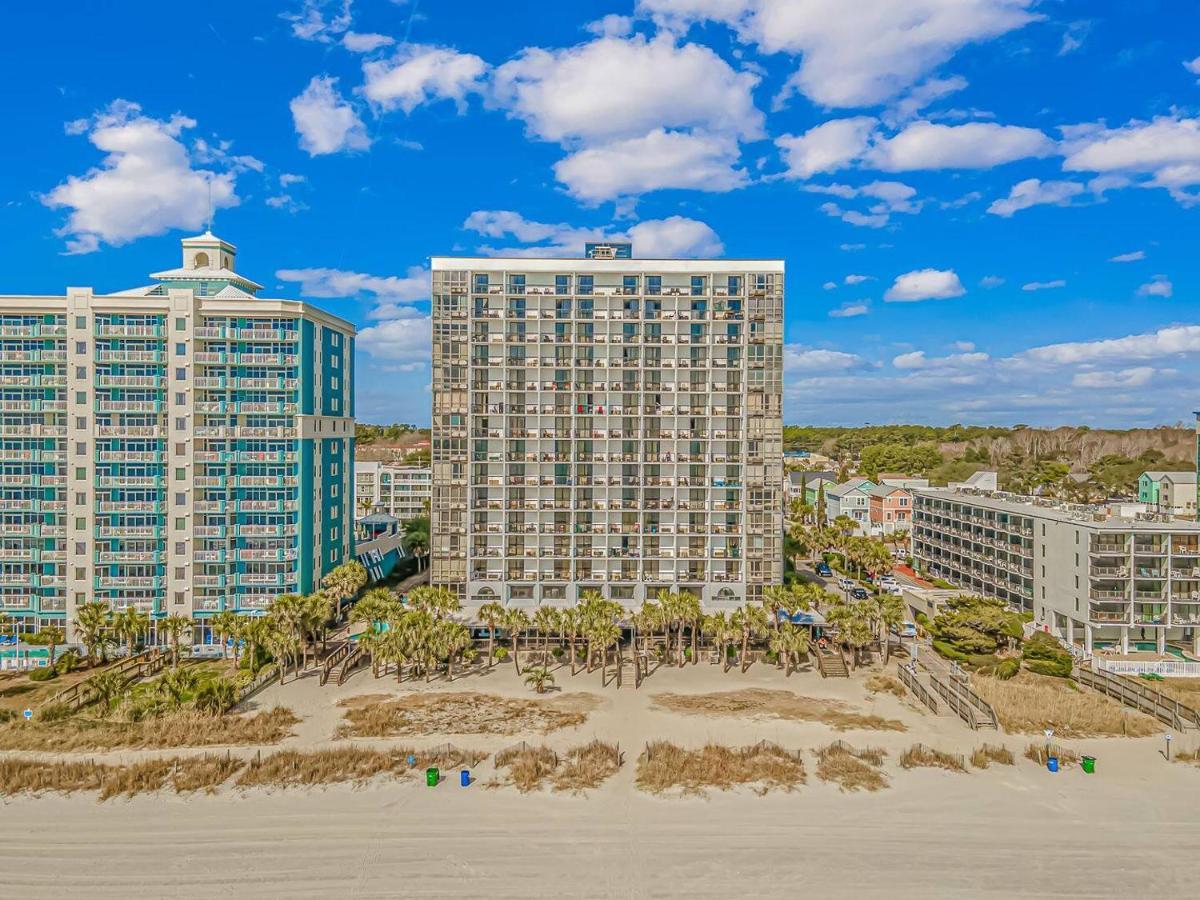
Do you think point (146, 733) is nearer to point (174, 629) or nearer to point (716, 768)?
point (174, 629)

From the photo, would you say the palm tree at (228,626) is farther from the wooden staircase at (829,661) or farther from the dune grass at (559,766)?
the wooden staircase at (829,661)

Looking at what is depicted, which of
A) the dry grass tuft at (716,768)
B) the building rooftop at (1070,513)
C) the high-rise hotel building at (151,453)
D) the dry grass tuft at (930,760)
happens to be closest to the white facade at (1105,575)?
the building rooftop at (1070,513)

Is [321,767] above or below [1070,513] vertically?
below

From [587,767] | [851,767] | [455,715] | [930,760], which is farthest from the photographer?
[455,715]

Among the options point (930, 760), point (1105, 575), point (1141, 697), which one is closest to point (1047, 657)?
point (1141, 697)

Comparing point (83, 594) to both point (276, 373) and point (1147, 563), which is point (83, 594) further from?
point (1147, 563)

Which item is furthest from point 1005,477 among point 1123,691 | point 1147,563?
point 1123,691
